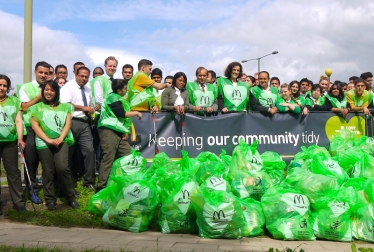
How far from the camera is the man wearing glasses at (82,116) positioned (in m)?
7.44

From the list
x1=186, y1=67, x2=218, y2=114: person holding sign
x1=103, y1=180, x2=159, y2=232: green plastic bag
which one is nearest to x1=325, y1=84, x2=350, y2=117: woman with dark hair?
x1=186, y1=67, x2=218, y2=114: person holding sign

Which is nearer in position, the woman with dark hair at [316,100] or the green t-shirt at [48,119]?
the green t-shirt at [48,119]

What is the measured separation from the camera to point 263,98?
870cm

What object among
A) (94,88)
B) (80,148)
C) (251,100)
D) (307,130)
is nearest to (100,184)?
(80,148)

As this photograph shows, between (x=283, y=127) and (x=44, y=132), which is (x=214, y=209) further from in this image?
(x=283, y=127)

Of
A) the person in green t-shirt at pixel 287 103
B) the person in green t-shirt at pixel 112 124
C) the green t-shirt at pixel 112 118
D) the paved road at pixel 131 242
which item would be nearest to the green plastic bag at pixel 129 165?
the person in green t-shirt at pixel 112 124

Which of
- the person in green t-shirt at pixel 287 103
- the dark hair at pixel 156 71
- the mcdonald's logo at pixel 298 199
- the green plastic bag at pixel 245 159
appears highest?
the dark hair at pixel 156 71

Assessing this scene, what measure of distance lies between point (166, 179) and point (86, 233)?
1.23m

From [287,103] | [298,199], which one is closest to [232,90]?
[287,103]

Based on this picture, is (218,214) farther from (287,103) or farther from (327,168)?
(287,103)

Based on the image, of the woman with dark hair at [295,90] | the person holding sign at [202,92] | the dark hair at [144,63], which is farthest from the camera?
the woman with dark hair at [295,90]

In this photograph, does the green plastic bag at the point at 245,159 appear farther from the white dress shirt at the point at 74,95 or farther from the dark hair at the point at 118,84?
the white dress shirt at the point at 74,95

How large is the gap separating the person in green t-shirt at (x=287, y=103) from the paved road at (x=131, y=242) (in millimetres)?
3646

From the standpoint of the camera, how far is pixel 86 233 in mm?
5645
